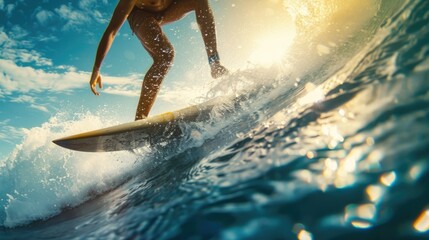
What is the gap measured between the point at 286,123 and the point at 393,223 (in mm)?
737

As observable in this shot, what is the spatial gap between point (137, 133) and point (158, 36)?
113 cm

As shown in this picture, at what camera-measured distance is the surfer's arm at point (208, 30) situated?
295 centimetres

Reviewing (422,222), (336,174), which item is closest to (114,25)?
(336,174)

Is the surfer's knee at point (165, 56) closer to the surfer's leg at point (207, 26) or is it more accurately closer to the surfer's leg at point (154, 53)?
the surfer's leg at point (154, 53)

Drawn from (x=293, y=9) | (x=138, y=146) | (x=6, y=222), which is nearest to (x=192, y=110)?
(x=138, y=146)

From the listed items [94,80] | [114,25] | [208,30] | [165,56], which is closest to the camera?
[114,25]

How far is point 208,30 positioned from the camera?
2.96 m

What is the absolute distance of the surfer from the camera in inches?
107

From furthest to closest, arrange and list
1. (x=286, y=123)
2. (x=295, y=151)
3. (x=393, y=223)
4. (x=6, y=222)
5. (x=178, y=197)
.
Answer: (x=6, y=222), (x=286, y=123), (x=178, y=197), (x=295, y=151), (x=393, y=223)

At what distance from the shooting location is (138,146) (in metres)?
2.54

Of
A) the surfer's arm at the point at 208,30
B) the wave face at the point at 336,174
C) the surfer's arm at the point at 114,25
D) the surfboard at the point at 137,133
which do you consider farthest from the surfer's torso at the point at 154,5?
the wave face at the point at 336,174

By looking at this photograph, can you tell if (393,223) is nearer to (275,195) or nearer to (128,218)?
(275,195)

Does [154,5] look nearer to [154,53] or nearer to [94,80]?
[154,53]

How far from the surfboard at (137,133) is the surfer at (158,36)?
1.16ft
